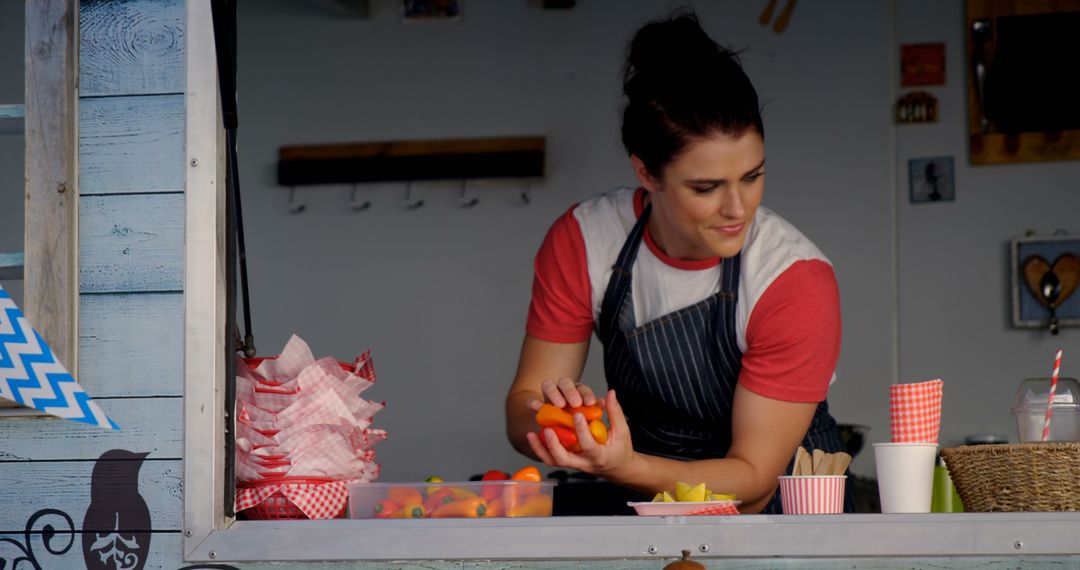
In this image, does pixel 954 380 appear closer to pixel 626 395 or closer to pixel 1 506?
pixel 626 395


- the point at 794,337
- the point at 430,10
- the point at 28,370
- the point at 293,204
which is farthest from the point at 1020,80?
the point at 28,370

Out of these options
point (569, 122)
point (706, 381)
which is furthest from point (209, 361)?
point (569, 122)

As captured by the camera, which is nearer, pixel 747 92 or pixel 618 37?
pixel 747 92

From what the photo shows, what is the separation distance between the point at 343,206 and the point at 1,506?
2.90m

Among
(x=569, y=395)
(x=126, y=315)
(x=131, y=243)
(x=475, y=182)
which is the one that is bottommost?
(x=569, y=395)

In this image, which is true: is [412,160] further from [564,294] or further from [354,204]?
[564,294]

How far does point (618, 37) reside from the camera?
460cm

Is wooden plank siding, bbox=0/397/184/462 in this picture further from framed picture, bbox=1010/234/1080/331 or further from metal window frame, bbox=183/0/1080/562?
framed picture, bbox=1010/234/1080/331

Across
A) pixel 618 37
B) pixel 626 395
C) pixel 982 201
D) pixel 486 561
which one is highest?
pixel 618 37

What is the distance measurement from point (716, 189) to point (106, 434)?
1130mm

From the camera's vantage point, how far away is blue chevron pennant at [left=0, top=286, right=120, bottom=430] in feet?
4.60

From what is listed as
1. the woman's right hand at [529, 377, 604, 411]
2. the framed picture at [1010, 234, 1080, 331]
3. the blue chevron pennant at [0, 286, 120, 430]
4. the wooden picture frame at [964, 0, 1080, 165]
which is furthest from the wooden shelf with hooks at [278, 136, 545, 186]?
the blue chevron pennant at [0, 286, 120, 430]

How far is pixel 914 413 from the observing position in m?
1.99

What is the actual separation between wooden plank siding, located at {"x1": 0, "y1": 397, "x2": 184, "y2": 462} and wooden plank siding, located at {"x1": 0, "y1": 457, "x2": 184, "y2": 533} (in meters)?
0.01
